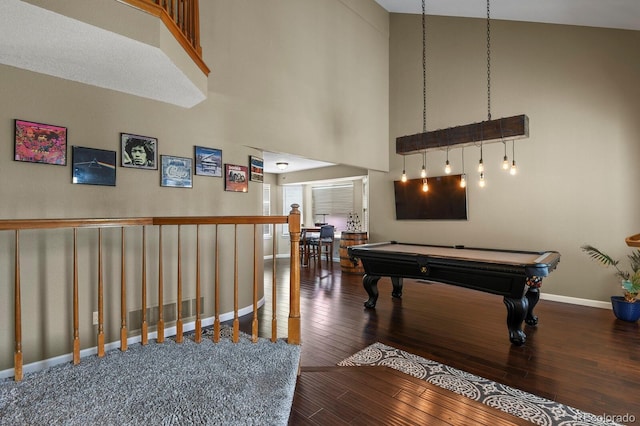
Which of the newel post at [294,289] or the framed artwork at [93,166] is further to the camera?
the framed artwork at [93,166]

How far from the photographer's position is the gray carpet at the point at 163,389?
61.5 inches

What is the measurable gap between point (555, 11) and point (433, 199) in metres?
3.12

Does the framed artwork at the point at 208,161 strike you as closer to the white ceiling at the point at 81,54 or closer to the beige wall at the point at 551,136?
the white ceiling at the point at 81,54

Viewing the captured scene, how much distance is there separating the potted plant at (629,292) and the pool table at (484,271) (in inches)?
42.0

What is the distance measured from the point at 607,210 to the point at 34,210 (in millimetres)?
6322

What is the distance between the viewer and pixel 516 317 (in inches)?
118

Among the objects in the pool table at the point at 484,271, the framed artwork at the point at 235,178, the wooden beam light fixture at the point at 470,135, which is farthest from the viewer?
the framed artwork at the point at 235,178

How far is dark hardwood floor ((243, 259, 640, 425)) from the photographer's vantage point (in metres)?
A: 1.98

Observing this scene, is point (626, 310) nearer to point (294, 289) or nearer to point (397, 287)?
point (397, 287)

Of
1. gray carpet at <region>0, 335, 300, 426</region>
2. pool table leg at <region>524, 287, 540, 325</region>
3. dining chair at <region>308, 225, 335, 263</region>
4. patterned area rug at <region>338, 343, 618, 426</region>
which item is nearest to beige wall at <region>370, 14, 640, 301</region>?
pool table leg at <region>524, 287, 540, 325</region>

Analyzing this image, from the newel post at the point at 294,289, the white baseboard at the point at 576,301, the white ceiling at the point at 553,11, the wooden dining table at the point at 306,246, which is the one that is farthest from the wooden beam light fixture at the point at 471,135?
the wooden dining table at the point at 306,246

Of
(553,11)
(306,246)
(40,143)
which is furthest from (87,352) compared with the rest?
(553,11)

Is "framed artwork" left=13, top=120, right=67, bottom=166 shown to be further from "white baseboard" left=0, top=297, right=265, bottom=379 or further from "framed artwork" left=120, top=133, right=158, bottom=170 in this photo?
"white baseboard" left=0, top=297, right=265, bottom=379

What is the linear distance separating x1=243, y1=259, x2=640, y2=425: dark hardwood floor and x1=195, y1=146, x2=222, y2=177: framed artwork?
1.85 meters
